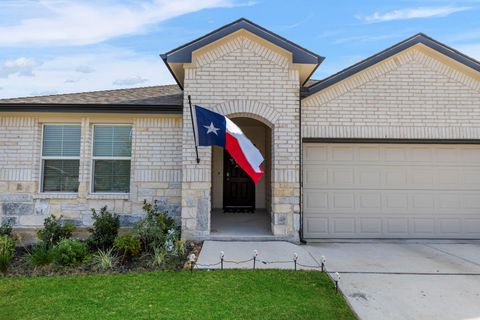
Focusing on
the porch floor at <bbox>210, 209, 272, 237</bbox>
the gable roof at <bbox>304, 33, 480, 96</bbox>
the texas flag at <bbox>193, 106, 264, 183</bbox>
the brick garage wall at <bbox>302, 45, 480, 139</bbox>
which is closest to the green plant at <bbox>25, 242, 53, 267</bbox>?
the porch floor at <bbox>210, 209, 272, 237</bbox>

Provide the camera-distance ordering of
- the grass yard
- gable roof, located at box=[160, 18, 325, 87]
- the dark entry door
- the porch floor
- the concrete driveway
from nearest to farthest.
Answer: the grass yard, the concrete driveway, gable roof, located at box=[160, 18, 325, 87], the porch floor, the dark entry door

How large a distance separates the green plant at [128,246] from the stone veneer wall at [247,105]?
1.18 metres

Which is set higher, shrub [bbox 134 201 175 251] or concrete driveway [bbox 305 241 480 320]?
shrub [bbox 134 201 175 251]

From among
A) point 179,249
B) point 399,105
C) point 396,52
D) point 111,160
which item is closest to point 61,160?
point 111,160

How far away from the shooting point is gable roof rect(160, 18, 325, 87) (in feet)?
23.1

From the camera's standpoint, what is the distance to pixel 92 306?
12.8 feet

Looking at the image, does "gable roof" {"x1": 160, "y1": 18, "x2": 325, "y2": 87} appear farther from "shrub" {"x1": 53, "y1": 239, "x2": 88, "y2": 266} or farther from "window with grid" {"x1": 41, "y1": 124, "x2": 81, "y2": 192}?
"shrub" {"x1": 53, "y1": 239, "x2": 88, "y2": 266}

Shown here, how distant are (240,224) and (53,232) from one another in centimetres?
435

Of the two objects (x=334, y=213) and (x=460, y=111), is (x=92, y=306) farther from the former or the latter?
(x=460, y=111)

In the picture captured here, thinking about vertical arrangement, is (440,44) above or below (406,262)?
above

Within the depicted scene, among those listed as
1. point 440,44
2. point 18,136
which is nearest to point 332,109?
point 440,44

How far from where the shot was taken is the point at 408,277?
4941mm

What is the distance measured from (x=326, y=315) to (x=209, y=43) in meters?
5.96

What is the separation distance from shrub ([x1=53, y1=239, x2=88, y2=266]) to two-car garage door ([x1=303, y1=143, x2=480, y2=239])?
4974 mm
